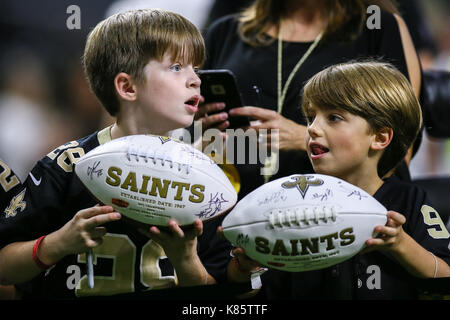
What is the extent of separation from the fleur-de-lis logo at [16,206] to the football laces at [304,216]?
374 millimetres

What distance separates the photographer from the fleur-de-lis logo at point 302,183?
787mm

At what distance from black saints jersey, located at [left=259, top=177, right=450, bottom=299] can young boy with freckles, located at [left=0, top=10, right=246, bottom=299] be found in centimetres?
17

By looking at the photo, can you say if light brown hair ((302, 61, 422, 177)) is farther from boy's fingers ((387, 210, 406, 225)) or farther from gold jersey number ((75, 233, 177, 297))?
gold jersey number ((75, 233, 177, 297))

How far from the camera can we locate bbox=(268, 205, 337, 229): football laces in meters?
0.76

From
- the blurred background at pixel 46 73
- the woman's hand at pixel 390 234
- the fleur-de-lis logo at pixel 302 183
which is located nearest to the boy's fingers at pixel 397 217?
the woman's hand at pixel 390 234

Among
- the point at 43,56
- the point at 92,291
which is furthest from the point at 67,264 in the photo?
the point at 43,56

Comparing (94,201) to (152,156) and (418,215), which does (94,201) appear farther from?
(418,215)

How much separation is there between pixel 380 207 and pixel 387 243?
5cm

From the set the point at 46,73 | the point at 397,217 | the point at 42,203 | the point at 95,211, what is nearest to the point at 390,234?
the point at 397,217

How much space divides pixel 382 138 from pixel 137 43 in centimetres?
39

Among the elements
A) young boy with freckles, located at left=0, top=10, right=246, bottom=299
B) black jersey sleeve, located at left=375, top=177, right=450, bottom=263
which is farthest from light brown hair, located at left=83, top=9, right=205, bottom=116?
black jersey sleeve, located at left=375, top=177, right=450, bottom=263

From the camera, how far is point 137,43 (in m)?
0.88

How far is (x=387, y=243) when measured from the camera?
2.67 feet
